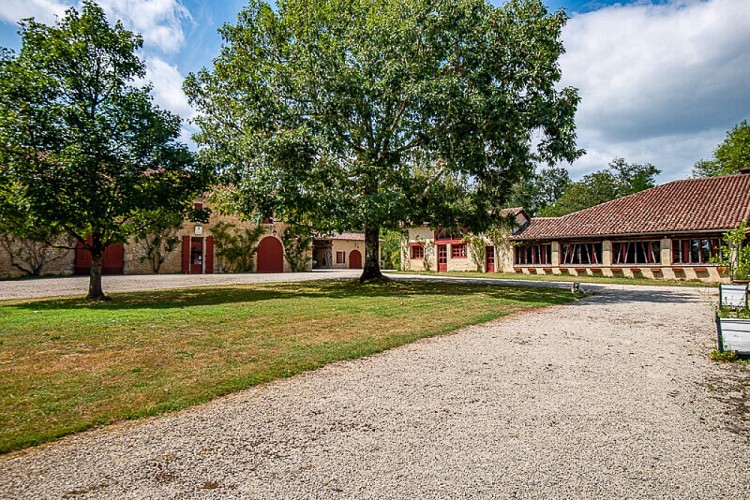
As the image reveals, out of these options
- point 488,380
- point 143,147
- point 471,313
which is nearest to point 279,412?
point 488,380

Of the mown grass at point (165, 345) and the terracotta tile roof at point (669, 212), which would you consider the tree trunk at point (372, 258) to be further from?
the terracotta tile roof at point (669, 212)

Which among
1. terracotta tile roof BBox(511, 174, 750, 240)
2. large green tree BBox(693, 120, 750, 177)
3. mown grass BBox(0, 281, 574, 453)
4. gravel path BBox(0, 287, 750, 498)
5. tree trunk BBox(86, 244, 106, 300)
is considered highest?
large green tree BBox(693, 120, 750, 177)

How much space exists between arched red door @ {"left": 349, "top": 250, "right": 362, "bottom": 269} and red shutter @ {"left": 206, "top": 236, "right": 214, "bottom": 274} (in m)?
20.1

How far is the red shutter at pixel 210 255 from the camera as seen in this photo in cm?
3075

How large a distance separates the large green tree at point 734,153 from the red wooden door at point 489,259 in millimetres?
22354

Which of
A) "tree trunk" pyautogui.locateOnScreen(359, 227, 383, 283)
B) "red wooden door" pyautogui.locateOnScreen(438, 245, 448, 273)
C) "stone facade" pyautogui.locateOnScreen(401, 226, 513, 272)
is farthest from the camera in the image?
"red wooden door" pyautogui.locateOnScreen(438, 245, 448, 273)

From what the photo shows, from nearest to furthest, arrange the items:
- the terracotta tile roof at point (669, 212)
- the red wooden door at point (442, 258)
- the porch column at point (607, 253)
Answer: the terracotta tile roof at point (669, 212), the porch column at point (607, 253), the red wooden door at point (442, 258)

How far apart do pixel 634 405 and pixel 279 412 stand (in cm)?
339

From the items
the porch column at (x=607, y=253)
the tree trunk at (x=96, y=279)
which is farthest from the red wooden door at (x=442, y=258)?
the tree trunk at (x=96, y=279)

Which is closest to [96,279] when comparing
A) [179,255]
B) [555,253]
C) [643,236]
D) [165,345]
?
[165,345]

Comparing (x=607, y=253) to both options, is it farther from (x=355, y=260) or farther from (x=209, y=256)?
(x=355, y=260)

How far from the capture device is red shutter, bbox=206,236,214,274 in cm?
3075

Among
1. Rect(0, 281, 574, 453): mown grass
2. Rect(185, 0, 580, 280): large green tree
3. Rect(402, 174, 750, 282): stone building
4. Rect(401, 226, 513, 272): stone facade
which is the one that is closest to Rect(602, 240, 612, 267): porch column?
Rect(402, 174, 750, 282): stone building

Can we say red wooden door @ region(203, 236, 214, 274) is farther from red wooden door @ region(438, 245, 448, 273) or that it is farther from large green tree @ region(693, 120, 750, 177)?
large green tree @ region(693, 120, 750, 177)
